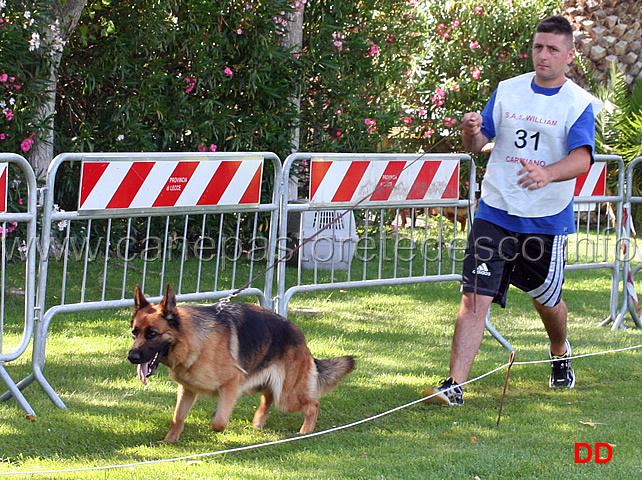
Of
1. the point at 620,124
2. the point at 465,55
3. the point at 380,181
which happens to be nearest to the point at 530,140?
the point at 380,181

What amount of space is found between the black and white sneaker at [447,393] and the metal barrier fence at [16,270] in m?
2.43

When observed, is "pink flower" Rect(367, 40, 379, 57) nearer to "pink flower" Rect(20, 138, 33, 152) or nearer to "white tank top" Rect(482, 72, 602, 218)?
"pink flower" Rect(20, 138, 33, 152)

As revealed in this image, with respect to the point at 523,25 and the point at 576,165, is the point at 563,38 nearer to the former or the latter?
the point at 576,165

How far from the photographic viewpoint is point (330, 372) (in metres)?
4.89

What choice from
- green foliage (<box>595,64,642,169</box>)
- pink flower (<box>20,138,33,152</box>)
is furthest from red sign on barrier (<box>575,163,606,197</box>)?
green foliage (<box>595,64,642,169</box>)

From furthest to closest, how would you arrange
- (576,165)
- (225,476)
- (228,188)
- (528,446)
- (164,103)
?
(164,103) < (228,188) < (576,165) < (528,446) < (225,476)

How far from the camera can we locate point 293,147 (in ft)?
36.0

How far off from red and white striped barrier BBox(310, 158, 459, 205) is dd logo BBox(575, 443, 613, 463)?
2377 mm

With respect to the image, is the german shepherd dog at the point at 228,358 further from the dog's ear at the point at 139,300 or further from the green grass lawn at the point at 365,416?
the green grass lawn at the point at 365,416

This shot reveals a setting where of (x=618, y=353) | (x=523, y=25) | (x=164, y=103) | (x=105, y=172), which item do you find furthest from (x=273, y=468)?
(x=523, y=25)

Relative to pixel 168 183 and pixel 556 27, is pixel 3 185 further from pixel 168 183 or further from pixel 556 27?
pixel 556 27

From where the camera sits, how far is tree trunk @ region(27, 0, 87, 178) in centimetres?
876

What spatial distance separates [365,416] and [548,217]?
5.74ft

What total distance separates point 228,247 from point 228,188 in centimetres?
555
